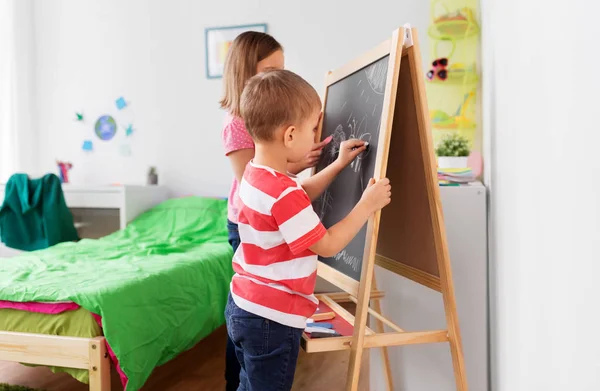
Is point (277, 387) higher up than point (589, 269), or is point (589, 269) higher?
point (589, 269)

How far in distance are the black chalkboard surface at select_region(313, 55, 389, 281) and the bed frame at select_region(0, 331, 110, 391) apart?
0.86 m

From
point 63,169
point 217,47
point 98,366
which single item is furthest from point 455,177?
point 63,169

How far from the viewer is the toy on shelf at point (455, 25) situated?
11.2 ft

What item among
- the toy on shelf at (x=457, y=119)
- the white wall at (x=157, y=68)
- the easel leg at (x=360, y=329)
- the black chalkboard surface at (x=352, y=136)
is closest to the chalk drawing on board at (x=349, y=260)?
the black chalkboard surface at (x=352, y=136)

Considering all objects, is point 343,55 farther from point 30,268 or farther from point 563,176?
point 563,176

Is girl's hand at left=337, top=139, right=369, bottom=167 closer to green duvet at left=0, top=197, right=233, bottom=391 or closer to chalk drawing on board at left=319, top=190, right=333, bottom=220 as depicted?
chalk drawing on board at left=319, top=190, right=333, bottom=220

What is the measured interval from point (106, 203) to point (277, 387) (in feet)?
9.90

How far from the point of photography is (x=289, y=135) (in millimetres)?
1244

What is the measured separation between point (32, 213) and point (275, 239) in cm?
298

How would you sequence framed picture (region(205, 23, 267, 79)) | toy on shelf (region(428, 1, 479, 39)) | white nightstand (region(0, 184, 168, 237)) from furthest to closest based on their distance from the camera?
framed picture (region(205, 23, 267, 79)) → white nightstand (region(0, 184, 168, 237)) → toy on shelf (region(428, 1, 479, 39))

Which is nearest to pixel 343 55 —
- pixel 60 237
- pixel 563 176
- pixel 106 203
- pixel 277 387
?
pixel 106 203

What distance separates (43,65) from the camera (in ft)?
15.5

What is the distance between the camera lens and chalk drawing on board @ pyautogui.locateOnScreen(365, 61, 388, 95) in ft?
4.82

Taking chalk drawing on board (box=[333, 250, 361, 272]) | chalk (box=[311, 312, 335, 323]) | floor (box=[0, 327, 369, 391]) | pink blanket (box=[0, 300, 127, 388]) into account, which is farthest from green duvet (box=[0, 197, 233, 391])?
chalk drawing on board (box=[333, 250, 361, 272])
